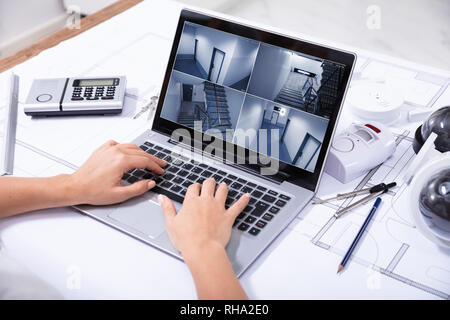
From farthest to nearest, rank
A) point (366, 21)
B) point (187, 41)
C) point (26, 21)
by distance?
point (366, 21)
point (26, 21)
point (187, 41)

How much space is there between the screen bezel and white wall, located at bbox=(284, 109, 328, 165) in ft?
0.05

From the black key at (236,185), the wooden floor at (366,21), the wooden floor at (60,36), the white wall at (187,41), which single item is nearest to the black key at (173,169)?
the black key at (236,185)

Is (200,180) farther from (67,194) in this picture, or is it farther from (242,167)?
(67,194)

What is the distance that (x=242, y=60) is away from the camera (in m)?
0.85

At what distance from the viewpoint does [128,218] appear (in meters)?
0.76

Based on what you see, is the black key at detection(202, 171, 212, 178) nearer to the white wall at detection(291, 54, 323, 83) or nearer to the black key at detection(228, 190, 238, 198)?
the black key at detection(228, 190, 238, 198)

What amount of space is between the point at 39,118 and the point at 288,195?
0.58m

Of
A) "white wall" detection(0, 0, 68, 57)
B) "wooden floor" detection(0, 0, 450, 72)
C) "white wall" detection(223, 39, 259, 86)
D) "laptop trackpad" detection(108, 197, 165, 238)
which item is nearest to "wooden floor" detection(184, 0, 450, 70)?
"wooden floor" detection(0, 0, 450, 72)

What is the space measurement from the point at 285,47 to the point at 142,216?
39 centimetres

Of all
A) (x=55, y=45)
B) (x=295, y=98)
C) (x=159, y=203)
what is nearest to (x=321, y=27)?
(x=55, y=45)

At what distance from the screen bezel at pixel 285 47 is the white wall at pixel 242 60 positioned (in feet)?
0.05

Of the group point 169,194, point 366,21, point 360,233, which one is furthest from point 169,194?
point 366,21

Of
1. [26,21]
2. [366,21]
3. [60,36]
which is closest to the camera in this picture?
[60,36]

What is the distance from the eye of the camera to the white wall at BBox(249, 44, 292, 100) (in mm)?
823
